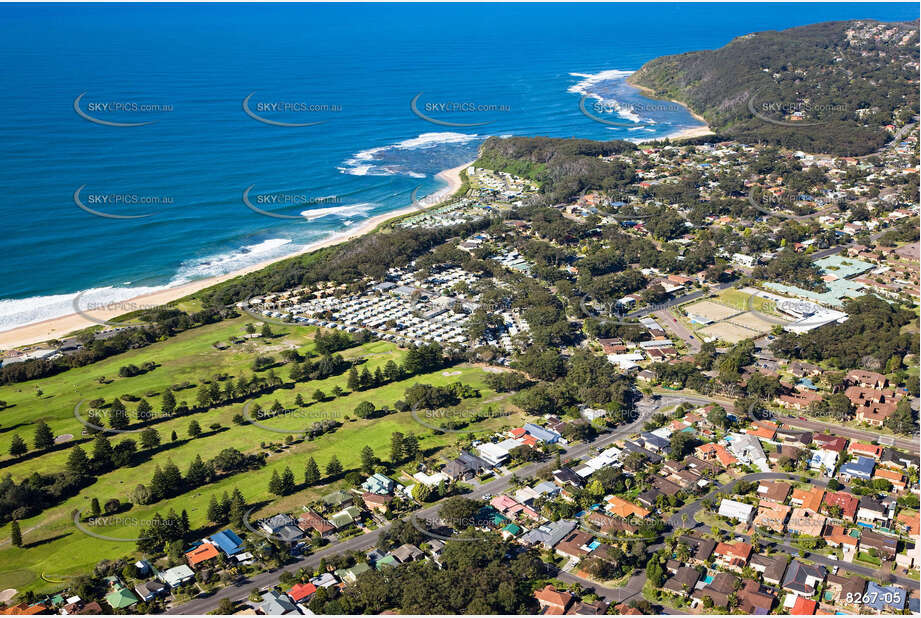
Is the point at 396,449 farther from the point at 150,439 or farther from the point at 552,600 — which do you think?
the point at 150,439

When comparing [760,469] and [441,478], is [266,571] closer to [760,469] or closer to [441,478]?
[441,478]

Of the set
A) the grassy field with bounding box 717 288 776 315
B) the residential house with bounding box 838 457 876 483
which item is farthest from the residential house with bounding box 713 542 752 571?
the grassy field with bounding box 717 288 776 315

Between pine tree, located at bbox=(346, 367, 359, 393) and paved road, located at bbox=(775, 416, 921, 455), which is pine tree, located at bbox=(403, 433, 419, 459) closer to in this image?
pine tree, located at bbox=(346, 367, 359, 393)

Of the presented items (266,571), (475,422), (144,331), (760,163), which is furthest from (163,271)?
(760,163)

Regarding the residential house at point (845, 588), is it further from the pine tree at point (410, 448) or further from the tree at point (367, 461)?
the tree at point (367, 461)

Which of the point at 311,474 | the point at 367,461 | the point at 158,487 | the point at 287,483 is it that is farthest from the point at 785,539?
the point at 158,487

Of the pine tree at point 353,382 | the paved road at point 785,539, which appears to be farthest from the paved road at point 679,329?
the pine tree at point 353,382
